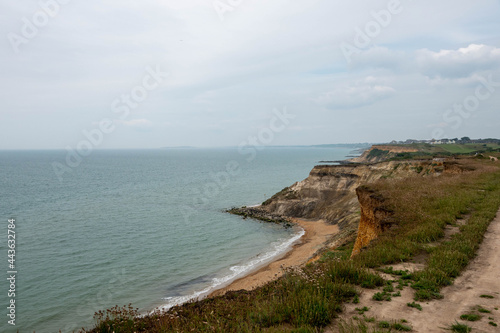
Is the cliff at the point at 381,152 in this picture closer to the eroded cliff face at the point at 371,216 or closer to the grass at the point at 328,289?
the eroded cliff face at the point at 371,216

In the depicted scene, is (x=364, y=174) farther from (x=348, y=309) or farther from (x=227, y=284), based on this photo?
(x=348, y=309)

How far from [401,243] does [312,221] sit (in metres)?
38.5

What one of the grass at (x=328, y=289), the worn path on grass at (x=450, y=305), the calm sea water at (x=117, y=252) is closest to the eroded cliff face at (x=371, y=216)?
the grass at (x=328, y=289)

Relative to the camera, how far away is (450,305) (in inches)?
280

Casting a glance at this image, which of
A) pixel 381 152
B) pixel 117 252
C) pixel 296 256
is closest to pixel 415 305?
pixel 296 256

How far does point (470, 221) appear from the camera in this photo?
43.8 feet

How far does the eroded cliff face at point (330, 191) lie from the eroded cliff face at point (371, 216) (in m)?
27.2

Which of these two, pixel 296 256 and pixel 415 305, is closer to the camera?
pixel 415 305

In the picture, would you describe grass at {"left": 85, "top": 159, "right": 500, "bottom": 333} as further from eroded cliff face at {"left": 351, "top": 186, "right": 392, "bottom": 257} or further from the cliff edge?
the cliff edge

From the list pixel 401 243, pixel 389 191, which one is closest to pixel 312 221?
pixel 389 191

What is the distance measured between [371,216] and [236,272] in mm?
15241

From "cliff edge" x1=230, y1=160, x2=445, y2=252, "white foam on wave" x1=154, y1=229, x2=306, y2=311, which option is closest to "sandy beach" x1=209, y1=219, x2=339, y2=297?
"white foam on wave" x1=154, y1=229, x2=306, y2=311

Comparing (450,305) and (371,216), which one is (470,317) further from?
(371,216)

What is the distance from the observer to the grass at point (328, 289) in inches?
266
